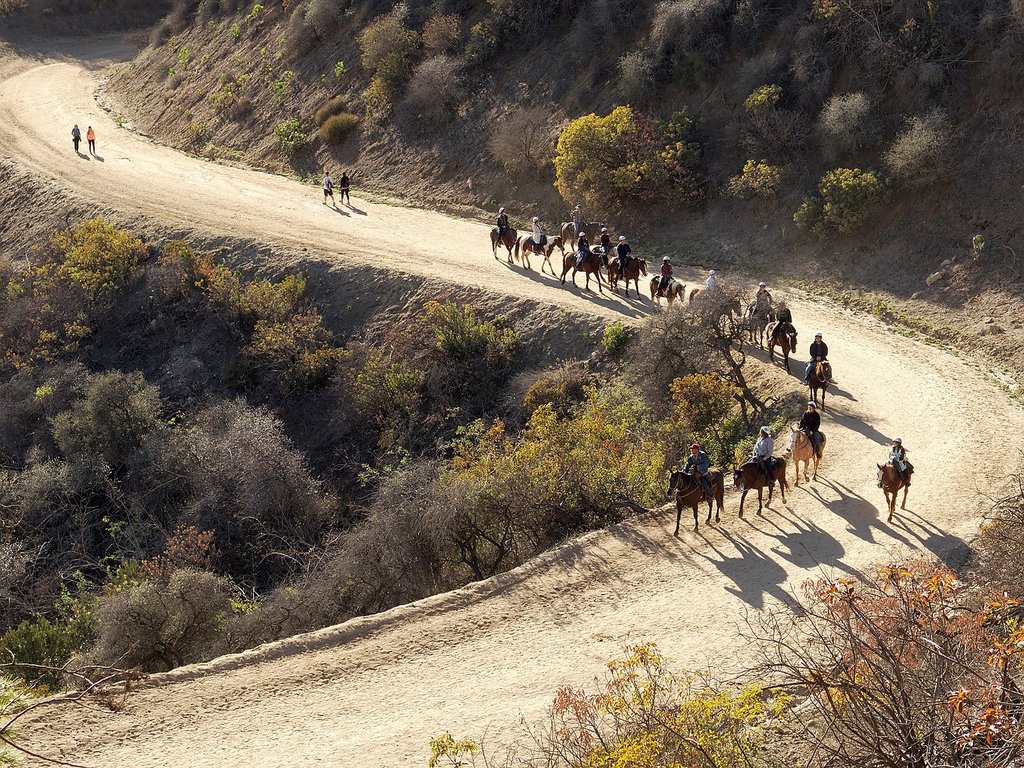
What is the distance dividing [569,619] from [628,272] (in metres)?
14.4

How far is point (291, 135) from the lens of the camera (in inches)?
1688

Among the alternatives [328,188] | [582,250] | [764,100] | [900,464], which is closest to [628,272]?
[582,250]

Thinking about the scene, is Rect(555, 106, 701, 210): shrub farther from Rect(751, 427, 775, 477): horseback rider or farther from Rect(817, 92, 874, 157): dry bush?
Rect(751, 427, 775, 477): horseback rider

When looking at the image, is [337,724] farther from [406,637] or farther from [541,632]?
[541,632]

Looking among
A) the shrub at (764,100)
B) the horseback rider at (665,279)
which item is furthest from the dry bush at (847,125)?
the horseback rider at (665,279)

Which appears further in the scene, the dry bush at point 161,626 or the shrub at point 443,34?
the shrub at point 443,34

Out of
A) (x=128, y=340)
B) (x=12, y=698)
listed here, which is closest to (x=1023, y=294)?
(x=12, y=698)

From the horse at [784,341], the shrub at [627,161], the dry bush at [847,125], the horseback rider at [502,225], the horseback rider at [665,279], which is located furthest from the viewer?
the shrub at [627,161]

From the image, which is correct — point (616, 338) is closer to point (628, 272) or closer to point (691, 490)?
point (628, 272)

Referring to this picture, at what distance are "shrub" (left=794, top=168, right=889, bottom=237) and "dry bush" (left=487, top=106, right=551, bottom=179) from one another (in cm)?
1075

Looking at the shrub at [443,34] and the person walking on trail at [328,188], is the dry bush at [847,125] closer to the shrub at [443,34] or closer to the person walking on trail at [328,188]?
the shrub at [443,34]

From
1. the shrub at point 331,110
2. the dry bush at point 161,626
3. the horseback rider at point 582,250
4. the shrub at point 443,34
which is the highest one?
the shrub at point 443,34

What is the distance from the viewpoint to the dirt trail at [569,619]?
14.0 m

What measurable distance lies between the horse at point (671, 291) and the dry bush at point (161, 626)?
47.5 feet
